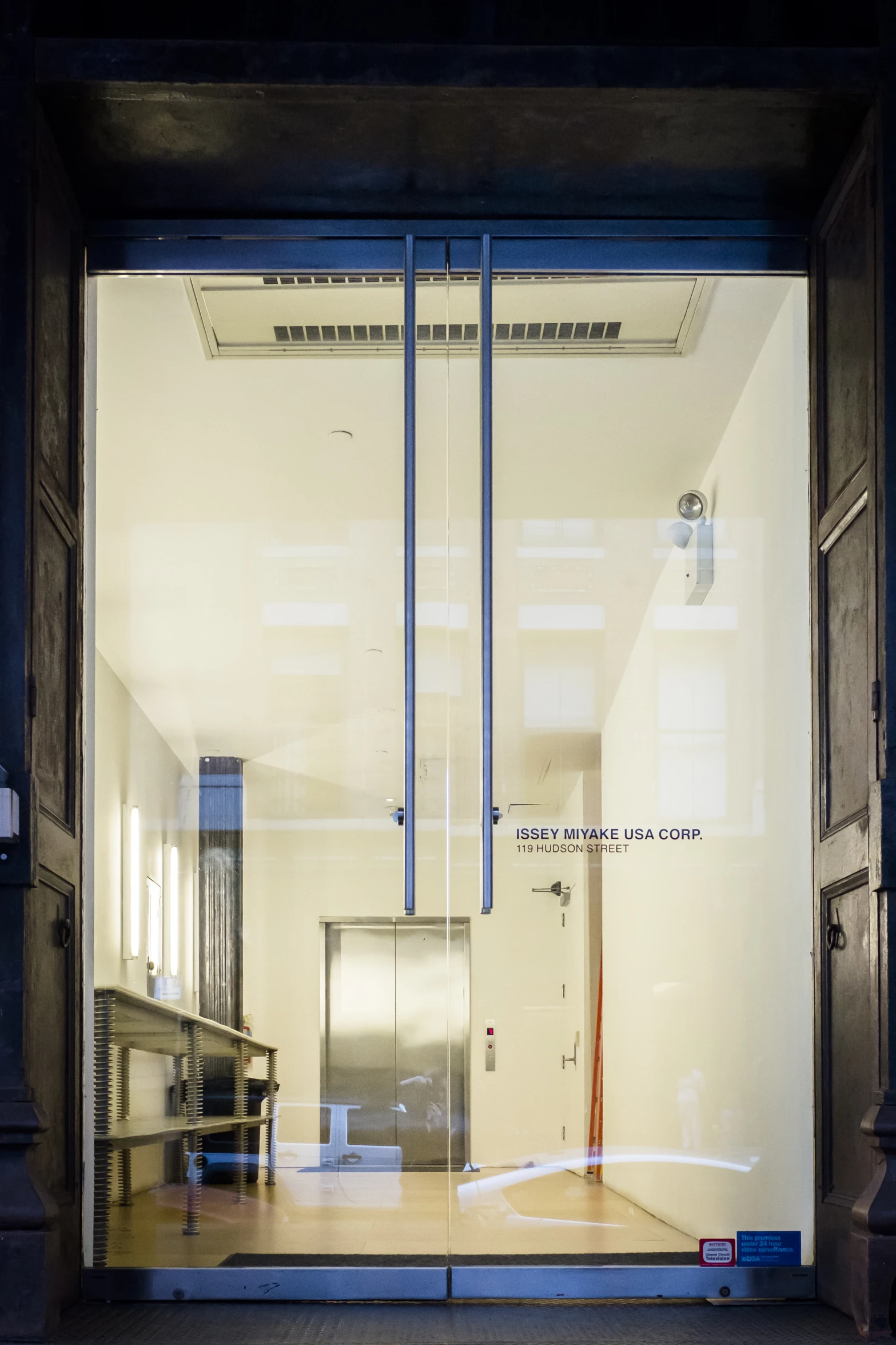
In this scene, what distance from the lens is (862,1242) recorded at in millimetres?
3625

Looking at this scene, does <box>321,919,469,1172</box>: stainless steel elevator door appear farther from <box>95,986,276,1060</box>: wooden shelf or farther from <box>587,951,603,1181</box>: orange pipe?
<box>587,951,603,1181</box>: orange pipe

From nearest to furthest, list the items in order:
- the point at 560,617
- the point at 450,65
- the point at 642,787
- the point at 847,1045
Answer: the point at 450,65
the point at 847,1045
the point at 642,787
the point at 560,617

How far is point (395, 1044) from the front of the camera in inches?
159

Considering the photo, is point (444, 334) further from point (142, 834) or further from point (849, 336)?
point (142, 834)

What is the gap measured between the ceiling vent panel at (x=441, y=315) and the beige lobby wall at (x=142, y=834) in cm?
108

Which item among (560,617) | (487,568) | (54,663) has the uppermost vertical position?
(487,568)

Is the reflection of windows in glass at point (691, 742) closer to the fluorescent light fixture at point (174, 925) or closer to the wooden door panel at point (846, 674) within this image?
the wooden door panel at point (846, 674)

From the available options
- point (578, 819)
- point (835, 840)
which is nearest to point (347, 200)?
point (578, 819)

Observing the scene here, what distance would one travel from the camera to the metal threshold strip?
13.0 ft

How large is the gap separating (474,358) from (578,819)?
138 cm

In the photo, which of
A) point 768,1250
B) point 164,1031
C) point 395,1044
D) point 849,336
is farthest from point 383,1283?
point 849,336

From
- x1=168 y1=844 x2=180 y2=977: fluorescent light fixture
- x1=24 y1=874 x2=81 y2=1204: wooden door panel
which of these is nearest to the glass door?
x1=168 y1=844 x2=180 y2=977: fluorescent light fixture

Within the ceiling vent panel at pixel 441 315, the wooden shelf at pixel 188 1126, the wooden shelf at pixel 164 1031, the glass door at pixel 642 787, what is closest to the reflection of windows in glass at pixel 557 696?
the glass door at pixel 642 787

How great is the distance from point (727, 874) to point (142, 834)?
1632mm
